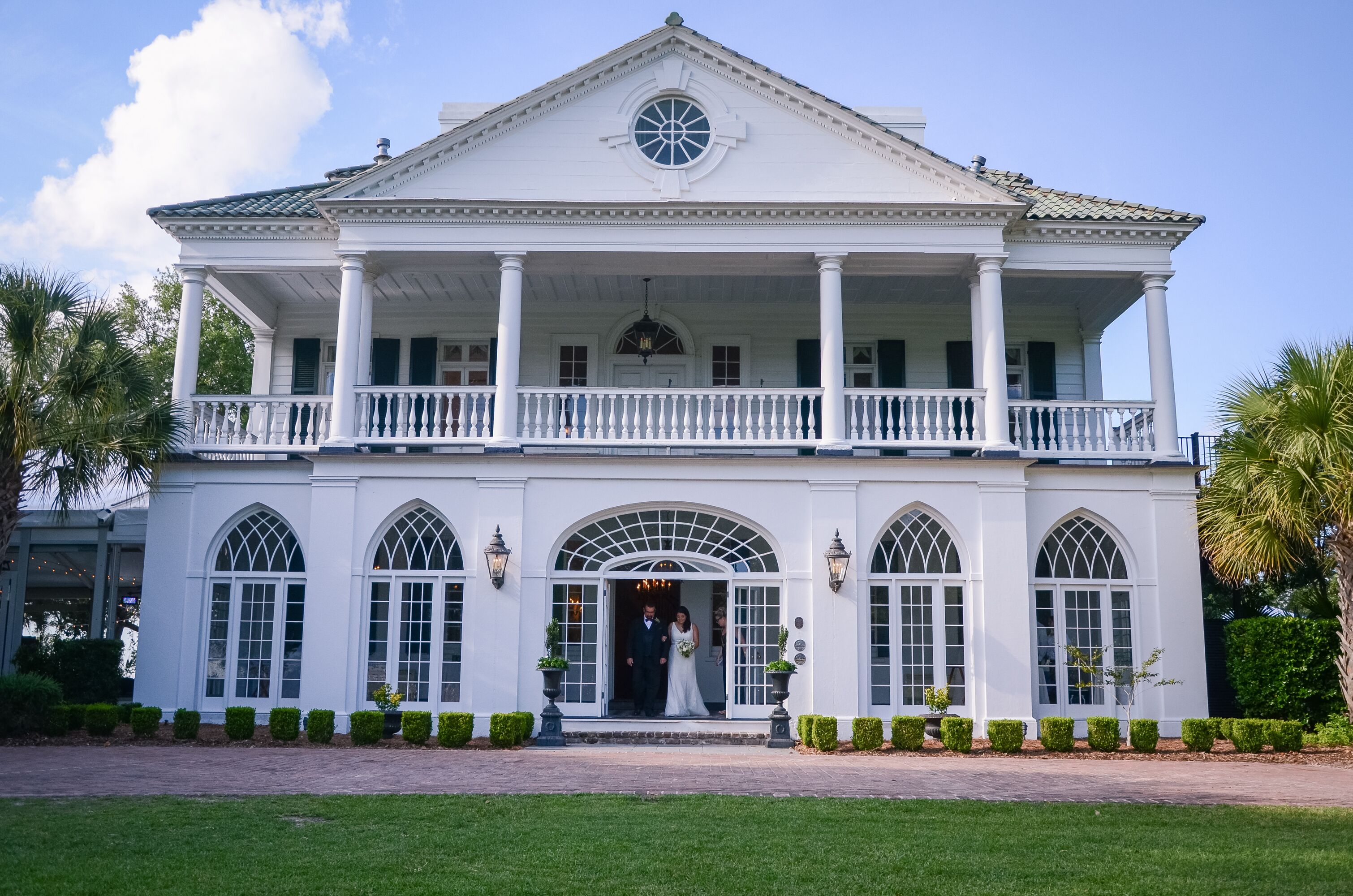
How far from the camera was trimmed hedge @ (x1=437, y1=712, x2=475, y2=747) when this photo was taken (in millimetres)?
16000

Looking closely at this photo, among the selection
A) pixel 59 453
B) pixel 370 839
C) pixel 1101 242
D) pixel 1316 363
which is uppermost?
pixel 1101 242

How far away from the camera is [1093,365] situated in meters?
21.8

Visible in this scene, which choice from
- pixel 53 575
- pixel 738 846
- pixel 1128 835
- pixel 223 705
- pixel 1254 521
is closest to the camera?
pixel 738 846

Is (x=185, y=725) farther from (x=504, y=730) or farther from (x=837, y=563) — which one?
(x=837, y=563)

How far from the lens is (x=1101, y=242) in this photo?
755 inches

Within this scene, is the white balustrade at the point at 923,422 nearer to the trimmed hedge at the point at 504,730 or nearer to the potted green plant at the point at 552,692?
the potted green plant at the point at 552,692

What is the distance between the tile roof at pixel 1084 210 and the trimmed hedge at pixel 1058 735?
7.78 meters

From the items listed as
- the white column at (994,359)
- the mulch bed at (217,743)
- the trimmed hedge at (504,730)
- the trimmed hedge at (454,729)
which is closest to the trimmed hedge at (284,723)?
the mulch bed at (217,743)

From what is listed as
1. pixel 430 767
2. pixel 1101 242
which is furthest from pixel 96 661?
pixel 1101 242

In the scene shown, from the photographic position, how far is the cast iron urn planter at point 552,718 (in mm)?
16297

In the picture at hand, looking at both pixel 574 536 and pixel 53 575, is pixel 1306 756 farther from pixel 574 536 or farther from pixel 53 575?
pixel 53 575

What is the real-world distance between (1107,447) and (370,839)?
543 inches

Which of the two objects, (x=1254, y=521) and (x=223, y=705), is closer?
(x=1254, y=521)

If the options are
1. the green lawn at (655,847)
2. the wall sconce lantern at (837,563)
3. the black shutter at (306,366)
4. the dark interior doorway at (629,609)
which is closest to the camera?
the green lawn at (655,847)
